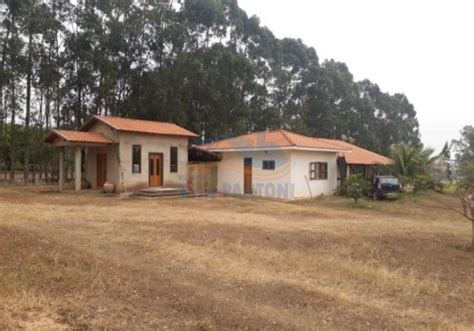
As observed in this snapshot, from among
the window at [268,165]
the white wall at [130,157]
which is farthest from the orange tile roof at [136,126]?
the window at [268,165]

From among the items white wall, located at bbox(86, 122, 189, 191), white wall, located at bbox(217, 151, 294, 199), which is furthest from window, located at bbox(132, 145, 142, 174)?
white wall, located at bbox(217, 151, 294, 199)

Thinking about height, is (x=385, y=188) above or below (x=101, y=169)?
below

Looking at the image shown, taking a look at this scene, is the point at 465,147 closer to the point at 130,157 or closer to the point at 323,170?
the point at 323,170

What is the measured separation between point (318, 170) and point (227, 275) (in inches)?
736

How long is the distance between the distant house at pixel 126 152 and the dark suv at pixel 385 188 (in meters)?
11.7

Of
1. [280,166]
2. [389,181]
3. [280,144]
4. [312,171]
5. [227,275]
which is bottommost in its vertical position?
[227,275]

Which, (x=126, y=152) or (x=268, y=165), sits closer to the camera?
(x=126, y=152)

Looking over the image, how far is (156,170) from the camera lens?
25.4 meters

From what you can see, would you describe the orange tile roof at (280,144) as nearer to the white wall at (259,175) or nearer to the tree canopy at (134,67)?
the white wall at (259,175)

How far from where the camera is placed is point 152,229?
11.4m

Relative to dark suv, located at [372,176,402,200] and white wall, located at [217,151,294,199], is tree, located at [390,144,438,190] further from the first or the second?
white wall, located at [217,151,294,199]

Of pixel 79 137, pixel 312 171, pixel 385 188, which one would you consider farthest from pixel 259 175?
pixel 79 137

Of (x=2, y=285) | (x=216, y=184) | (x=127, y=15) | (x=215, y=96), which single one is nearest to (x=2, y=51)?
(x=127, y=15)

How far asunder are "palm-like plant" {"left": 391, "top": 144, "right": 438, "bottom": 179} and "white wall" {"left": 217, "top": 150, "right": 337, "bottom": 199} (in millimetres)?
4489
